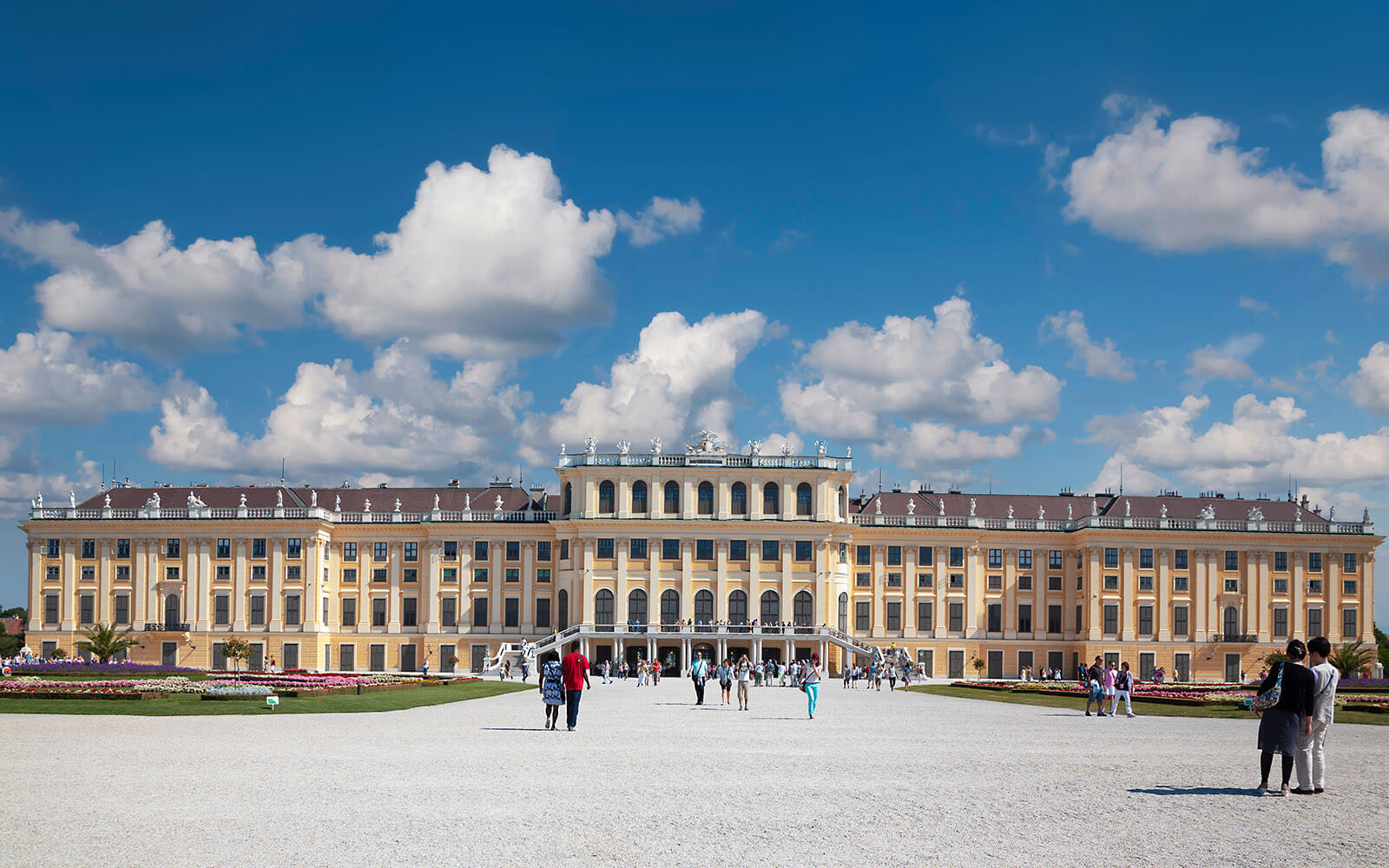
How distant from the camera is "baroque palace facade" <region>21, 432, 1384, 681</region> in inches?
3420

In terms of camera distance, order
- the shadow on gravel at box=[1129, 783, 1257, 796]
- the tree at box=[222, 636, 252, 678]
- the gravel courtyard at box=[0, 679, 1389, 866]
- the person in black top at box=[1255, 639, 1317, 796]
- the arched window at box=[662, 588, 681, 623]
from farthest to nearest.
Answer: the arched window at box=[662, 588, 681, 623] < the tree at box=[222, 636, 252, 678] < the shadow on gravel at box=[1129, 783, 1257, 796] < the person in black top at box=[1255, 639, 1317, 796] < the gravel courtyard at box=[0, 679, 1389, 866]

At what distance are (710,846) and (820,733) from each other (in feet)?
53.1

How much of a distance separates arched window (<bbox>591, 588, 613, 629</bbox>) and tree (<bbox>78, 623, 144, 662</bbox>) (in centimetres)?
2953

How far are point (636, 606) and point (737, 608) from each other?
→ 6973 millimetres

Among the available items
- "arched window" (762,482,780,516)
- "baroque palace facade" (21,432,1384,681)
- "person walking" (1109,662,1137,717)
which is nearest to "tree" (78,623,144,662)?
"baroque palace facade" (21,432,1384,681)

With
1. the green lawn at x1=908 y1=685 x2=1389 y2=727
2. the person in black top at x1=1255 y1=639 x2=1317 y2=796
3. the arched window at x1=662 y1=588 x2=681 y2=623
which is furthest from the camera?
the arched window at x1=662 y1=588 x2=681 y2=623

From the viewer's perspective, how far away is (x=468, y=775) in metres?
19.2

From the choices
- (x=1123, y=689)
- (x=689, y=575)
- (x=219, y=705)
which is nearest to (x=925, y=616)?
(x=689, y=575)

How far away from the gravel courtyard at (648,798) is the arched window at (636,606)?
57300 millimetres

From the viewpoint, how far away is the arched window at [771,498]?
8781cm

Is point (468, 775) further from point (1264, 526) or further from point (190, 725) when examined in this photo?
point (1264, 526)

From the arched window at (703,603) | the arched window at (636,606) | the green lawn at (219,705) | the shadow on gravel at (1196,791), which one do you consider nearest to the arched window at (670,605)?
the arched window at (703,603)

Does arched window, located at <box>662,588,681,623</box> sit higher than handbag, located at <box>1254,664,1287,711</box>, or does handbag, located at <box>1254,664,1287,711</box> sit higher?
handbag, located at <box>1254,664,1287,711</box>

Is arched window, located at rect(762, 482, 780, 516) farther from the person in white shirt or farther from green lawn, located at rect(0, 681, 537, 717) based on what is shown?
the person in white shirt
